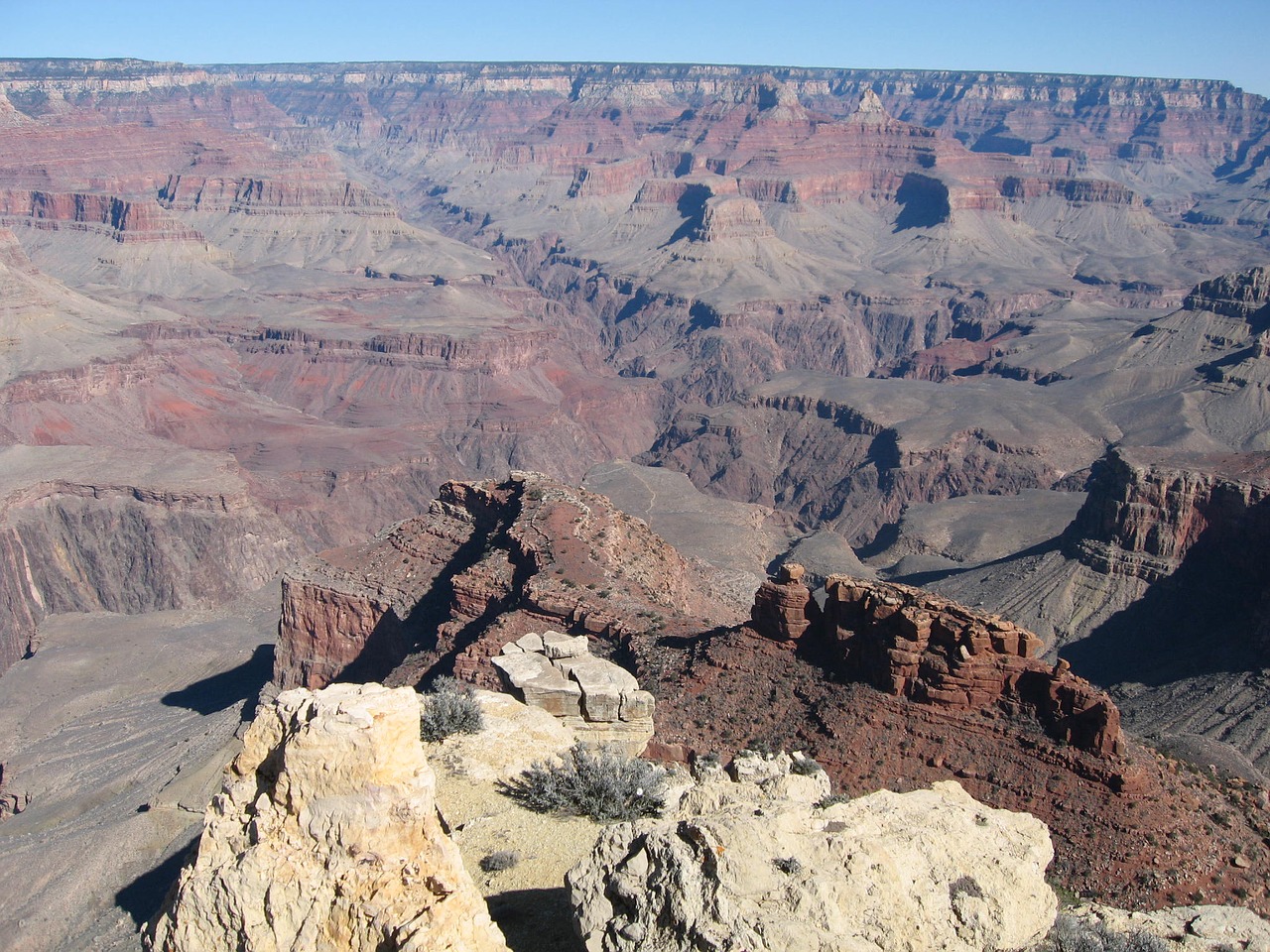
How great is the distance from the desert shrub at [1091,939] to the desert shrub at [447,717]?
12596 mm

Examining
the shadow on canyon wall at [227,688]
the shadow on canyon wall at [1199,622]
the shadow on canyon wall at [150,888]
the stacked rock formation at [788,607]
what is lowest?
the shadow on canyon wall at [227,688]

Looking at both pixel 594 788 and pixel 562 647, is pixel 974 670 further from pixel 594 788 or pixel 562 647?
pixel 562 647

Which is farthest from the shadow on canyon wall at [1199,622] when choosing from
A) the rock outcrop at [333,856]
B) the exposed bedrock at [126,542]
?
the exposed bedrock at [126,542]

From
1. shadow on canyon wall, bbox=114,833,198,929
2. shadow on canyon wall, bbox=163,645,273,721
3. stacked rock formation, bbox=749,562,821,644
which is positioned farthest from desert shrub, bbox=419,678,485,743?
shadow on canyon wall, bbox=163,645,273,721

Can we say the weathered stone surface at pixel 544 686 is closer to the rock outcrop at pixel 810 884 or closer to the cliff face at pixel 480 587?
the cliff face at pixel 480 587

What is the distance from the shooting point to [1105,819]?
24062mm

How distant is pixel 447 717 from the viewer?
24.8m

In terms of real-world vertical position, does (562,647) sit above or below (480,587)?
above

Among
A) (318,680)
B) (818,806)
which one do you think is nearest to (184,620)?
(318,680)

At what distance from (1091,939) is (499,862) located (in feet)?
30.7

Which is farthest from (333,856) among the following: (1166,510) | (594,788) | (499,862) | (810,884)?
(1166,510)

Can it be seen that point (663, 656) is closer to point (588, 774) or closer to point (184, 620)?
point (588, 774)

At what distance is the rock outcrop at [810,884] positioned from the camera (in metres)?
14.1

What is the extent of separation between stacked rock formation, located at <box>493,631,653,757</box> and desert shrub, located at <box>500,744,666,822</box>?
4106 mm
